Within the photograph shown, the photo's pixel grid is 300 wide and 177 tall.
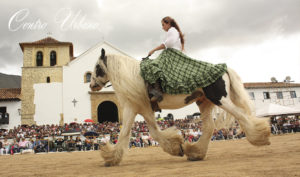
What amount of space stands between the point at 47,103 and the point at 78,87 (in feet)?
13.5

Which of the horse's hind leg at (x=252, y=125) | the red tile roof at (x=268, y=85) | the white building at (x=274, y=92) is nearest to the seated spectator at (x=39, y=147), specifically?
the horse's hind leg at (x=252, y=125)

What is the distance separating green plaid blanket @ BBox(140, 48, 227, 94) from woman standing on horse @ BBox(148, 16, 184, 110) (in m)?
0.12

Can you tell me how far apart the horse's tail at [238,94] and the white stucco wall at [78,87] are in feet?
83.8

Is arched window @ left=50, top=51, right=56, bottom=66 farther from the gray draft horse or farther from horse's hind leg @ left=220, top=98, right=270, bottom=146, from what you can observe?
horse's hind leg @ left=220, top=98, right=270, bottom=146

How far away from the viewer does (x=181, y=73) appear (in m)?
3.77

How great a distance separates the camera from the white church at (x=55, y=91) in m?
27.3

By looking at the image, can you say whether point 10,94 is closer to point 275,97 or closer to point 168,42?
point 168,42

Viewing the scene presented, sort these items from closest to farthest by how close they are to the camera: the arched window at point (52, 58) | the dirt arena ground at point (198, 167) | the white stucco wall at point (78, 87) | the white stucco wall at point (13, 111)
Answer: the dirt arena ground at point (198, 167) → the white stucco wall at point (13, 111) → the white stucco wall at point (78, 87) → the arched window at point (52, 58)

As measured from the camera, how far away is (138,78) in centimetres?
393

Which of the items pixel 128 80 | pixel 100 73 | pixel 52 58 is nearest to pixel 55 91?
pixel 52 58

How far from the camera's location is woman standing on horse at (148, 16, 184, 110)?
12.2 feet

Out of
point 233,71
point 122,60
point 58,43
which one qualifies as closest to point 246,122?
point 233,71

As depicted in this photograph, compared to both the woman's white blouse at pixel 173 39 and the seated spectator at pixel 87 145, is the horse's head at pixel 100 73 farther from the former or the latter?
the seated spectator at pixel 87 145

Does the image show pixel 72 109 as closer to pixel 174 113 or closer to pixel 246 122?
pixel 174 113
